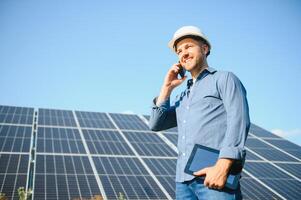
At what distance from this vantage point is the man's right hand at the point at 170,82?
3.14 m

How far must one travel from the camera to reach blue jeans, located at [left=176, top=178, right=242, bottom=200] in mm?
2170

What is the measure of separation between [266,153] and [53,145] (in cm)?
1166

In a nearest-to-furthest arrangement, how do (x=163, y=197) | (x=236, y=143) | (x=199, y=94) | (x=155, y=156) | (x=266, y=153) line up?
(x=236, y=143) → (x=199, y=94) → (x=163, y=197) → (x=155, y=156) → (x=266, y=153)

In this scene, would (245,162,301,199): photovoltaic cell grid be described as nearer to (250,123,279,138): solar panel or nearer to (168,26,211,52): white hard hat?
(250,123,279,138): solar panel

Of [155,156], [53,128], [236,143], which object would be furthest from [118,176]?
[236,143]

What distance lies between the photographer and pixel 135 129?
1872 centimetres

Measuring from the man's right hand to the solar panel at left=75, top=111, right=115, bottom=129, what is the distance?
1514 centimetres

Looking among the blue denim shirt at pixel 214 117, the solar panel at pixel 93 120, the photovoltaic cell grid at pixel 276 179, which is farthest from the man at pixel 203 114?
the solar panel at pixel 93 120

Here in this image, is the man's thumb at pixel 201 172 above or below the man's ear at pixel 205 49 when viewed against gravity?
below

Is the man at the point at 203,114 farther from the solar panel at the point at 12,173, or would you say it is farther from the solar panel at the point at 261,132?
the solar panel at the point at 261,132

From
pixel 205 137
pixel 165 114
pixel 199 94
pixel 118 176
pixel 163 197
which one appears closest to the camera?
pixel 205 137

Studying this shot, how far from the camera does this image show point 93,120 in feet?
63.4

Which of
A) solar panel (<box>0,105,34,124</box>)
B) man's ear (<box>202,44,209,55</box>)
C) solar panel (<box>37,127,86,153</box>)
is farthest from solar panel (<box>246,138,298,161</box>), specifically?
man's ear (<box>202,44,209,55</box>)

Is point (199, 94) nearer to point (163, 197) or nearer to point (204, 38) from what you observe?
point (204, 38)
